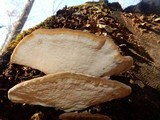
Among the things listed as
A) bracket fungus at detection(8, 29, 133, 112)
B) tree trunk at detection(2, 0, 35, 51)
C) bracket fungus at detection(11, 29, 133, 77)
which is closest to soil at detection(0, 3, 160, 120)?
bracket fungus at detection(8, 29, 133, 112)

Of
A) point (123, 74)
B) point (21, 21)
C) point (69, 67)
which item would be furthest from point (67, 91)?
point (21, 21)

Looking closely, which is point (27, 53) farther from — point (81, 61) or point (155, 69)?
point (155, 69)

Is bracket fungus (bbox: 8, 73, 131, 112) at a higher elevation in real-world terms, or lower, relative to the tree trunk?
higher

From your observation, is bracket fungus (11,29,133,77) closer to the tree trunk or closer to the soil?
the soil

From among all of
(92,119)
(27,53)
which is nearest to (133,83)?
(92,119)

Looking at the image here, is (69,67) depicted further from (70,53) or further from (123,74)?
(123,74)

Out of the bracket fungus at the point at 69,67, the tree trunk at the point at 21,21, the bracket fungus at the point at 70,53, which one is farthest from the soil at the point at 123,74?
the tree trunk at the point at 21,21

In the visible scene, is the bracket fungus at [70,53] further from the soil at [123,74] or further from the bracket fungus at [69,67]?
the soil at [123,74]
